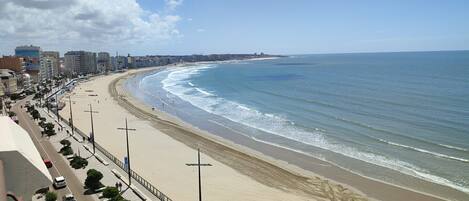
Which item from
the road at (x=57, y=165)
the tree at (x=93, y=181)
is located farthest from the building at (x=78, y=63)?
the tree at (x=93, y=181)

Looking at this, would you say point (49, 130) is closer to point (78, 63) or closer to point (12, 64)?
point (12, 64)

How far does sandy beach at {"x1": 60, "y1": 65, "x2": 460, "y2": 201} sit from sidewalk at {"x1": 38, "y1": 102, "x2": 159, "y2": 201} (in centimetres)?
197

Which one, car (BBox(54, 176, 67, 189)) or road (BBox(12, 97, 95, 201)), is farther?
car (BBox(54, 176, 67, 189))

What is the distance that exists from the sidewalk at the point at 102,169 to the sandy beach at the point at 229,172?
197 centimetres

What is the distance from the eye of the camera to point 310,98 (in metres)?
70.2

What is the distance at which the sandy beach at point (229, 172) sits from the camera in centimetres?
2694

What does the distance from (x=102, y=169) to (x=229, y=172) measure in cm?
915

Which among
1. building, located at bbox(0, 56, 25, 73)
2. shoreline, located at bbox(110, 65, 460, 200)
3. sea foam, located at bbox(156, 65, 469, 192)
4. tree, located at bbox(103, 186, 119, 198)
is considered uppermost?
building, located at bbox(0, 56, 25, 73)

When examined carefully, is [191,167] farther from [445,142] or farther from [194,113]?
[194,113]

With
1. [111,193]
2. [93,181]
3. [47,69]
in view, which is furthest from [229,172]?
[47,69]

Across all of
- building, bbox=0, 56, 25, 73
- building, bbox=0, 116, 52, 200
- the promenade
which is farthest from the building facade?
building, bbox=0, 116, 52, 200

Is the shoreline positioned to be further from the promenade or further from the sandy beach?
the promenade

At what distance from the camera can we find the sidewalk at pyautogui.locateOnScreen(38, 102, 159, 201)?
80.0ft

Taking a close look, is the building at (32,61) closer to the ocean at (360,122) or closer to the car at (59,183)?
the ocean at (360,122)
